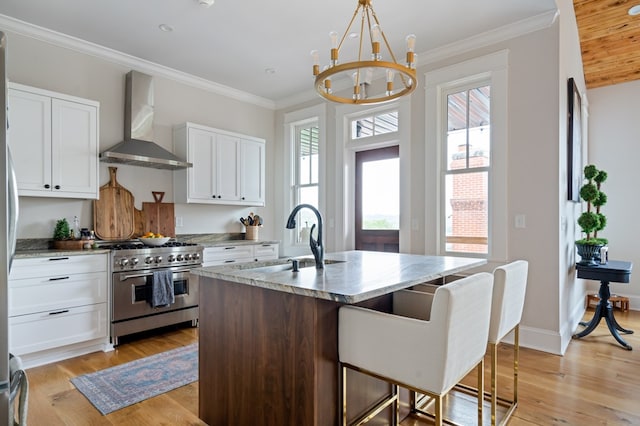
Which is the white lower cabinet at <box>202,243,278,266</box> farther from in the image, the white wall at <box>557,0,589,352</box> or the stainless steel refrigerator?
the white wall at <box>557,0,589,352</box>

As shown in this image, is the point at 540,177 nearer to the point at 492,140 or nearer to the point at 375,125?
the point at 492,140

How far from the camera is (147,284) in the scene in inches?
138

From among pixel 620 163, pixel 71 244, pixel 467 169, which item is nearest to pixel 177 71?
pixel 71 244

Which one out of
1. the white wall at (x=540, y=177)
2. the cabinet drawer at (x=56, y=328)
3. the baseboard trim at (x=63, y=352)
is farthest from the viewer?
the white wall at (x=540, y=177)

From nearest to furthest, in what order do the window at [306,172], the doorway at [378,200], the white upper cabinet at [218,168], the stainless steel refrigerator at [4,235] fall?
the stainless steel refrigerator at [4,235], the white upper cabinet at [218,168], the doorway at [378,200], the window at [306,172]

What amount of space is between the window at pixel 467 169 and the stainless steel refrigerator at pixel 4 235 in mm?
3595

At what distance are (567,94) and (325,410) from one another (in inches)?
141

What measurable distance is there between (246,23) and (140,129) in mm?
1679

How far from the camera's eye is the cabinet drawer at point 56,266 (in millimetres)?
2830

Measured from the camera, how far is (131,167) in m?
4.02

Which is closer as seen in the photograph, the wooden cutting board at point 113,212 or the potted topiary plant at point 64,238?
the potted topiary plant at point 64,238

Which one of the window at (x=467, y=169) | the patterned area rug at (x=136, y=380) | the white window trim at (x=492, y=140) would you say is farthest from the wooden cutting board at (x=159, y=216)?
the window at (x=467, y=169)

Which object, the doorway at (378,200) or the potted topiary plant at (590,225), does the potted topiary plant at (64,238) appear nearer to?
the doorway at (378,200)

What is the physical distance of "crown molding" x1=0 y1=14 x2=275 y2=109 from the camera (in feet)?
10.8
